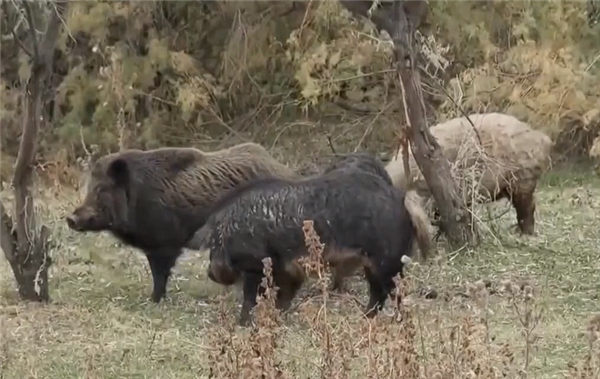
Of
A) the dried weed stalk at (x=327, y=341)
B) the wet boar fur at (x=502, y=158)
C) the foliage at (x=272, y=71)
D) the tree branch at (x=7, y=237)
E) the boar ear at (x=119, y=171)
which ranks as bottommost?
the foliage at (x=272, y=71)

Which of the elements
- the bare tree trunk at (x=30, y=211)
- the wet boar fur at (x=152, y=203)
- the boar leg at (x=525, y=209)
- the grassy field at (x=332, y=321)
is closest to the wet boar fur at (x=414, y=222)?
the grassy field at (x=332, y=321)

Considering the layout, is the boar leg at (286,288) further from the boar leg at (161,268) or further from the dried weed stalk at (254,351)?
the dried weed stalk at (254,351)

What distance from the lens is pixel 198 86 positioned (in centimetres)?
1700

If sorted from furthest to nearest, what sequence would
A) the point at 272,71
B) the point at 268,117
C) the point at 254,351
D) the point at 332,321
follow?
the point at 268,117 → the point at 272,71 → the point at 332,321 → the point at 254,351

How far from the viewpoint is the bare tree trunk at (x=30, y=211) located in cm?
837

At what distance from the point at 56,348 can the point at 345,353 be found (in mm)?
2956

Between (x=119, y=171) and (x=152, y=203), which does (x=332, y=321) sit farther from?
(x=119, y=171)

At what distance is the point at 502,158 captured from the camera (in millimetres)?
10586

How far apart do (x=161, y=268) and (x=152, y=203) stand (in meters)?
0.48

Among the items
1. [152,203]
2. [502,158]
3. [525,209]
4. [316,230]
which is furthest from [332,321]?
[525,209]

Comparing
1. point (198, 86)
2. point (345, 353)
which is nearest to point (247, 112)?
point (198, 86)

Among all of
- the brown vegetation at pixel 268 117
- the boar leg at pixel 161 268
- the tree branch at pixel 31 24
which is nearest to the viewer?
the brown vegetation at pixel 268 117

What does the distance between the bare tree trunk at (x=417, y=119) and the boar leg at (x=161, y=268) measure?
7.13ft

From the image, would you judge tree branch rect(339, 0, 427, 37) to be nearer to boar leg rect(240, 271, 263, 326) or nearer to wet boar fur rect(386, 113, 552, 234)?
wet boar fur rect(386, 113, 552, 234)
